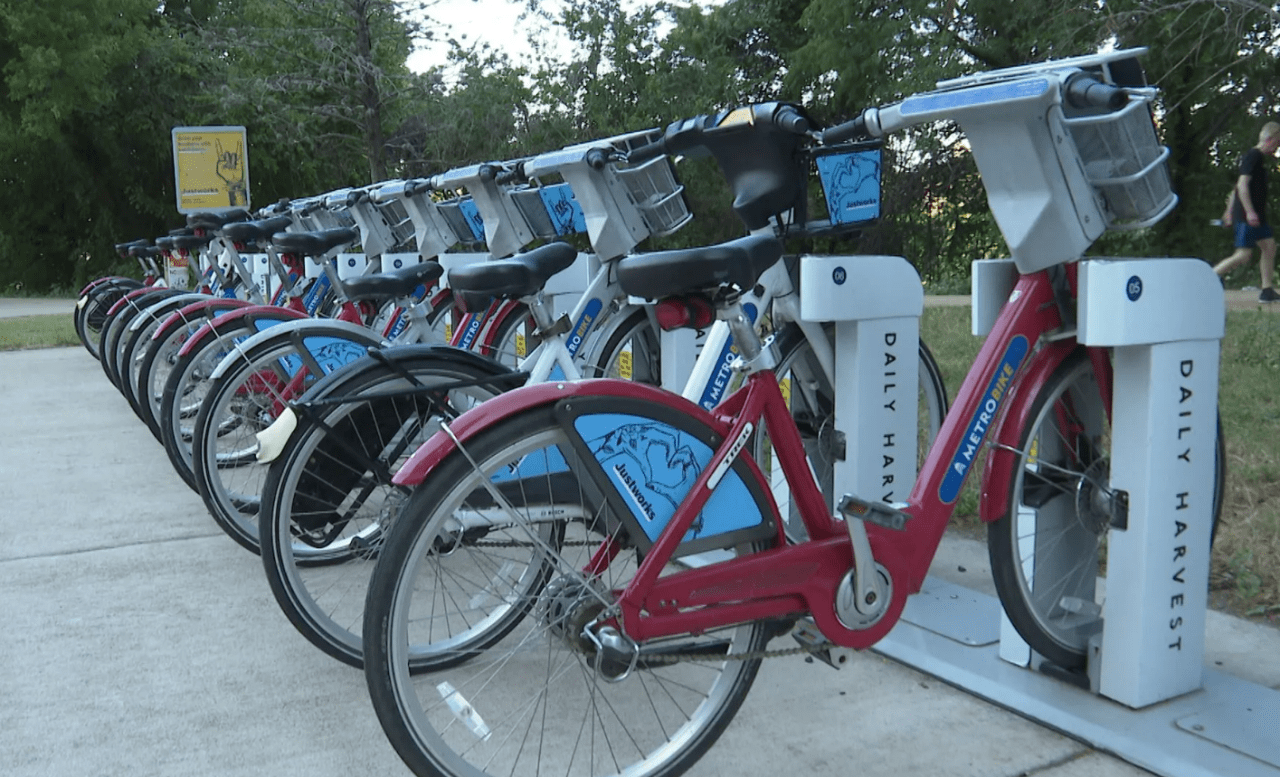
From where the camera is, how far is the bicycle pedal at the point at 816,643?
241 cm

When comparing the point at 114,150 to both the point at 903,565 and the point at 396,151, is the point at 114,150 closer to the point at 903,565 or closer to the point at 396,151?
the point at 396,151

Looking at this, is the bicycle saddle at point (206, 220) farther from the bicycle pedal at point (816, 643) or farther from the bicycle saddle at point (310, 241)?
the bicycle pedal at point (816, 643)

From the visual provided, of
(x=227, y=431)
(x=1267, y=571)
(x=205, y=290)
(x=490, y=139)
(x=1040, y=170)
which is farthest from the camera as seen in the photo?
(x=490, y=139)

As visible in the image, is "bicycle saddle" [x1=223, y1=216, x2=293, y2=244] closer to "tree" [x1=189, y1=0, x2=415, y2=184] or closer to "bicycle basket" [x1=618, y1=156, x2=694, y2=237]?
"bicycle basket" [x1=618, y1=156, x2=694, y2=237]

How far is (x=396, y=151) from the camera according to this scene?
19.9 metres

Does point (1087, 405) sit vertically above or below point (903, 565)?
above

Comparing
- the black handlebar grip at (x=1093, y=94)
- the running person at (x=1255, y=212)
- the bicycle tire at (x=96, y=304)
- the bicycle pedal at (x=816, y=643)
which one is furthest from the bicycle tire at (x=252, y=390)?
the running person at (x=1255, y=212)

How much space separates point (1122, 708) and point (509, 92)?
56.8 ft

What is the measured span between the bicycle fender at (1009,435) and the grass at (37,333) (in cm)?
1083

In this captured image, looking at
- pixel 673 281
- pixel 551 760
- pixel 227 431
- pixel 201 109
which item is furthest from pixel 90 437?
pixel 201 109

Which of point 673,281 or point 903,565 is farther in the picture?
point 903,565

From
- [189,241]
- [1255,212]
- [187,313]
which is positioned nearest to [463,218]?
[187,313]

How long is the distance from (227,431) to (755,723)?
236 centimetres

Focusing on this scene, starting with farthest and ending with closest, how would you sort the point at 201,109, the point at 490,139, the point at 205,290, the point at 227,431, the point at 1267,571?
the point at 201,109, the point at 490,139, the point at 205,290, the point at 227,431, the point at 1267,571
